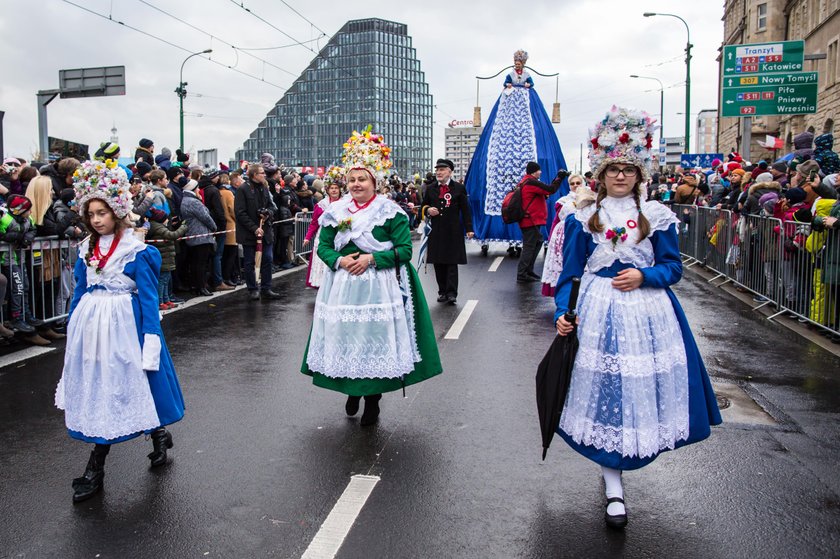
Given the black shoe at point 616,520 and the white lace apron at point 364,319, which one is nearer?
the black shoe at point 616,520

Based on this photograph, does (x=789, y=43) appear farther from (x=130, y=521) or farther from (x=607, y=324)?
(x=130, y=521)

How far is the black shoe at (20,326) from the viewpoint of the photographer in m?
8.15

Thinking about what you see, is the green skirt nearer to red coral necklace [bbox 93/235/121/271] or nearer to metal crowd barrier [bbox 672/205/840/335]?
red coral necklace [bbox 93/235/121/271]

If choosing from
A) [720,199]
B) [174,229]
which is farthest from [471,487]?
[720,199]

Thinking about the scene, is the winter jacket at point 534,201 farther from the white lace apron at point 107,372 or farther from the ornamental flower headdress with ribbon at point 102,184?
the white lace apron at point 107,372

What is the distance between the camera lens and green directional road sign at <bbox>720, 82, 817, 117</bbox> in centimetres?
2352

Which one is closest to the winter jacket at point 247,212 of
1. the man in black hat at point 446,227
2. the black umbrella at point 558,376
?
the man in black hat at point 446,227

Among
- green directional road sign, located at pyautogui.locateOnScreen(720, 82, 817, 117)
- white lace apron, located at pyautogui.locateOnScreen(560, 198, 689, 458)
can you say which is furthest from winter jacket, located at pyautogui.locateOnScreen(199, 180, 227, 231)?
green directional road sign, located at pyautogui.locateOnScreen(720, 82, 817, 117)

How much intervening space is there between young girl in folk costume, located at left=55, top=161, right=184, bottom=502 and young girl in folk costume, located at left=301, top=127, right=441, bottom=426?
1.17 metres

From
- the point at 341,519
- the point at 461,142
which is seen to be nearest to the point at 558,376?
the point at 341,519

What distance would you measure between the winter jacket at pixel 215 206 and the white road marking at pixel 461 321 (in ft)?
14.3

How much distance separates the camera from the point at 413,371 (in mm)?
5562

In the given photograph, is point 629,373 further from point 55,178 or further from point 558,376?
point 55,178

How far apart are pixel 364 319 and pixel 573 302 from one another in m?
1.78
